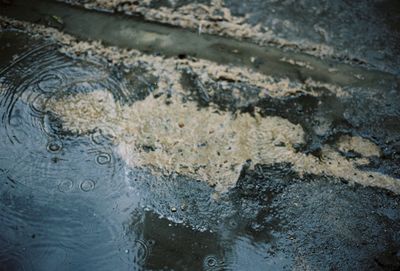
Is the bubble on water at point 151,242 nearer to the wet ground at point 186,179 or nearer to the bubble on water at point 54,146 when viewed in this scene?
the wet ground at point 186,179

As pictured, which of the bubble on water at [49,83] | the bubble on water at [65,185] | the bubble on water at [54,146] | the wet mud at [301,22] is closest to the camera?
the bubble on water at [65,185]

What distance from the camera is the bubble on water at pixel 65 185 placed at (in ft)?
6.48

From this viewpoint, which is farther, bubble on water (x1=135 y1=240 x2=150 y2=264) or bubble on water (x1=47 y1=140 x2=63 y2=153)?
bubble on water (x1=47 y1=140 x2=63 y2=153)

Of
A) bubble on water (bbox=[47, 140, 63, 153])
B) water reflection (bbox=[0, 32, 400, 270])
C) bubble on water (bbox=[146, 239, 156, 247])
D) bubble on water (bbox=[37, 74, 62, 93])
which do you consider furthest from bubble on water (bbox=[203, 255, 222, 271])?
bubble on water (bbox=[37, 74, 62, 93])

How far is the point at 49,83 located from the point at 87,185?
0.69m

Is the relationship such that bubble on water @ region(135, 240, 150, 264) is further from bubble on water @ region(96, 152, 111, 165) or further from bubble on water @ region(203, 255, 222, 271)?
bubble on water @ region(96, 152, 111, 165)

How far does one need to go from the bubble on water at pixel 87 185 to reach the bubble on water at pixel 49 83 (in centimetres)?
61

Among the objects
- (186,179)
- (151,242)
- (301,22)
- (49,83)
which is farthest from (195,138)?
(301,22)

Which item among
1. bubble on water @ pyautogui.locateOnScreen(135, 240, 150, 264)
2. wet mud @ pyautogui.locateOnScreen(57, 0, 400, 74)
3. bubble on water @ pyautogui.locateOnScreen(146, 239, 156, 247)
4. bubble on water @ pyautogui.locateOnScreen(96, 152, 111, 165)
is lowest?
bubble on water @ pyautogui.locateOnScreen(135, 240, 150, 264)

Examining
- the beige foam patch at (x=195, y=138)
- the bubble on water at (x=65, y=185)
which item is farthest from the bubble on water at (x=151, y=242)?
the bubble on water at (x=65, y=185)

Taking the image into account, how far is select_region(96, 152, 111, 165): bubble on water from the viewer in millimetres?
2064

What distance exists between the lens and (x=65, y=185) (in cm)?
199

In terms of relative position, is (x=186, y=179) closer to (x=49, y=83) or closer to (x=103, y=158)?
(x=103, y=158)

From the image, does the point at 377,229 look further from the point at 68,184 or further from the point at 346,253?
the point at 68,184
